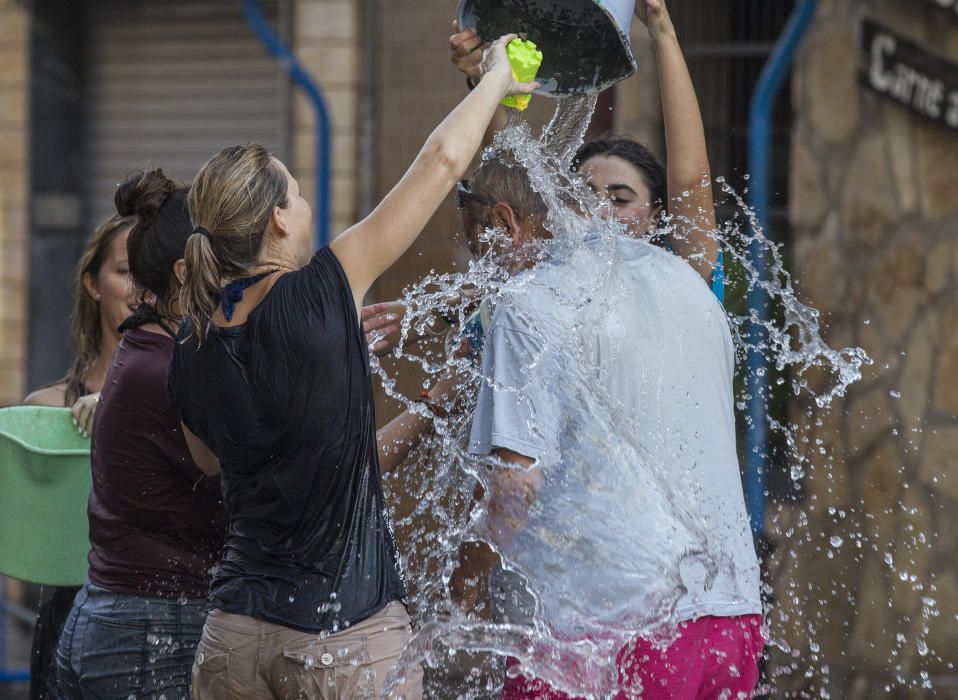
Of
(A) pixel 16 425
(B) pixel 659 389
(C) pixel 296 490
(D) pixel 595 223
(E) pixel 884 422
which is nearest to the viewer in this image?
A: (C) pixel 296 490

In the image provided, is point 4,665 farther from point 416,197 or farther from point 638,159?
point 416,197

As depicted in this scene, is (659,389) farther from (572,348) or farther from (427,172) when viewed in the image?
(427,172)

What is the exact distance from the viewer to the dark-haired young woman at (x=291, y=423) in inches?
89.2

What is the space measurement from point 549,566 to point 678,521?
261 millimetres

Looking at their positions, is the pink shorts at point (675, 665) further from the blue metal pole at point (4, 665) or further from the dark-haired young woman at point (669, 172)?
the blue metal pole at point (4, 665)

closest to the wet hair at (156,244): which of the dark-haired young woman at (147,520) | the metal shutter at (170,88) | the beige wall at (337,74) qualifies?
the dark-haired young woman at (147,520)

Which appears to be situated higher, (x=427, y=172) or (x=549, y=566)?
(x=427, y=172)

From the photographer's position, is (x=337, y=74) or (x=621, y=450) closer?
(x=621, y=450)

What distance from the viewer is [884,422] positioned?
5.10m

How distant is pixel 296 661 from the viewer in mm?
2289

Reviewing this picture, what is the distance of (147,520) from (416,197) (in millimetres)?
935

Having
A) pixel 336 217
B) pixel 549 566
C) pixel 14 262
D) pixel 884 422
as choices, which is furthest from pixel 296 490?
pixel 14 262

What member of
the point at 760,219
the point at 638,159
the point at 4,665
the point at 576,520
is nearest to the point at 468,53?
the point at 638,159

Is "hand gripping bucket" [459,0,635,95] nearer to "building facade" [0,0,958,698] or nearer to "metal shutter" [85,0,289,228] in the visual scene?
"building facade" [0,0,958,698]
